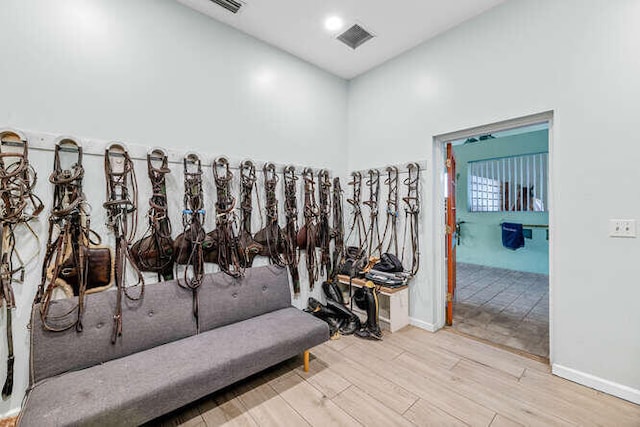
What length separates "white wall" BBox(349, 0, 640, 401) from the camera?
6.11 feet

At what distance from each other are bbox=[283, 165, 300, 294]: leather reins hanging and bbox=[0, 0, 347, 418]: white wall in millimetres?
190

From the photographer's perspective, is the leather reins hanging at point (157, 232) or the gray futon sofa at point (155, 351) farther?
Answer: the leather reins hanging at point (157, 232)

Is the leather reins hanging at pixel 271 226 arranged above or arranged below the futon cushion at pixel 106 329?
above

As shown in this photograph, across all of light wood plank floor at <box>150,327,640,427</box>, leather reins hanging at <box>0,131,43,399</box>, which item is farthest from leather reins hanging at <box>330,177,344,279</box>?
leather reins hanging at <box>0,131,43,399</box>

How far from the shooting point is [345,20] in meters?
2.64

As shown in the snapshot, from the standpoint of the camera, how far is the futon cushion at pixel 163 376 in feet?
4.33

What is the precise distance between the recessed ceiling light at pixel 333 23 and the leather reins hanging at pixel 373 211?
1.58m

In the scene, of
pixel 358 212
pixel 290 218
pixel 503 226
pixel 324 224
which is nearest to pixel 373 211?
pixel 358 212

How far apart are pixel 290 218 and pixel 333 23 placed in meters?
2.01

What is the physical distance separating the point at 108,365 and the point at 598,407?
3183mm

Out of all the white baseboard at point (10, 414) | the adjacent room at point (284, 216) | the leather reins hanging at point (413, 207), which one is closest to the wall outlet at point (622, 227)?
the adjacent room at point (284, 216)

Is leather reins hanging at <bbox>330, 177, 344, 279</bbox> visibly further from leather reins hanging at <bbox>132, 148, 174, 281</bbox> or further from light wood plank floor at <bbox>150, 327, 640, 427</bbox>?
leather reins hanging at <bbox>132, 148, 174, 281</bbox>

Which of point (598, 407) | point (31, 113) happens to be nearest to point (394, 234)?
point (598, 407)

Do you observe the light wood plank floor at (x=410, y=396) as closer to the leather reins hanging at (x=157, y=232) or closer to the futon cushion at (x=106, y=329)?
the futon cushion at (x=106, y=329)
